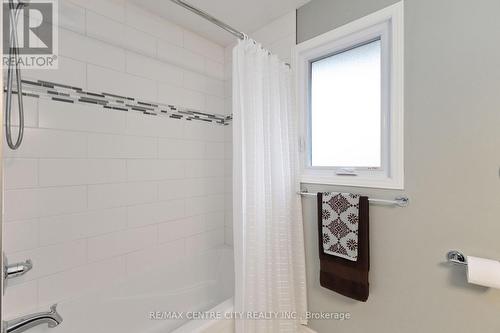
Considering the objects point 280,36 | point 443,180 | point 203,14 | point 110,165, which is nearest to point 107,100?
point 110,165

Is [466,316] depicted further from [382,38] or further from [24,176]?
[24,176]

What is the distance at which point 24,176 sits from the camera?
1.28 meters

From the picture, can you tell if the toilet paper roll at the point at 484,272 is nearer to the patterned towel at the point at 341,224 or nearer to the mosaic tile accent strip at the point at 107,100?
the patterned towel at the point at 341,224

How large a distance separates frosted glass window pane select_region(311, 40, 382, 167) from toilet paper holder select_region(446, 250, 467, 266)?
555 mm

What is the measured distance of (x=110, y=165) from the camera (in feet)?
5.26

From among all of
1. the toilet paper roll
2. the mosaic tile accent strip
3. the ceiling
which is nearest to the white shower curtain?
the ceiling

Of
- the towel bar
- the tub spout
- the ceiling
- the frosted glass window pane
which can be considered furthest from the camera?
the ceiling

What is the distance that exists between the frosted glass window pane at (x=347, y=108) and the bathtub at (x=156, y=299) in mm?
1213

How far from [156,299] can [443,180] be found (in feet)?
6.64

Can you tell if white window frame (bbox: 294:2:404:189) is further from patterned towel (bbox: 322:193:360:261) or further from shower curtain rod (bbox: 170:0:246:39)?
shower curtain rod (bbox: 170:0:246:39)

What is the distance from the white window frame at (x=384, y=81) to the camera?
1.30 meters

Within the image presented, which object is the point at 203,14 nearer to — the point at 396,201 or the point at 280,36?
the point at 280,36

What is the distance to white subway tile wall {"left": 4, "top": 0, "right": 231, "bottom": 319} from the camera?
1.31 metres

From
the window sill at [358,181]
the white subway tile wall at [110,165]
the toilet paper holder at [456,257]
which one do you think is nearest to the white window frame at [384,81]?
the window sill at [358,181]
